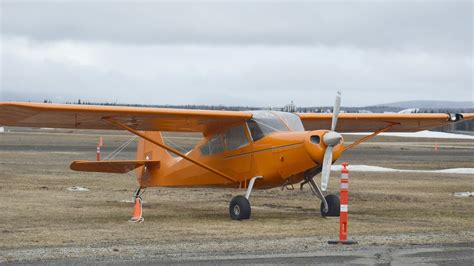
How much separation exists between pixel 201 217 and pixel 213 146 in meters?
1.98

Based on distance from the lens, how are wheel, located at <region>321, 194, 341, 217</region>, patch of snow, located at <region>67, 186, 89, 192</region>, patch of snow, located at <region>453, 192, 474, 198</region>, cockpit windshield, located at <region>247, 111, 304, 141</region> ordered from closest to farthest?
1. wheel, located at <region>321, 194, 341, 217</region>
2. cockpit windshield, located at <region>247, 111, 304, 141</region>
3. patch of snow, located at <region>453, 192, 474, 198</region>
4. patch of snow, located at <region>67, 186, 89, 192</region>

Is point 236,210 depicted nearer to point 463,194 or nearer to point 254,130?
point 254,130

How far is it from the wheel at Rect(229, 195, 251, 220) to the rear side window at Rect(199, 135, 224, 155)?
1851 mm

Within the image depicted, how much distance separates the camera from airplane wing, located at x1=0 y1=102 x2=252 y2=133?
16.0 meters

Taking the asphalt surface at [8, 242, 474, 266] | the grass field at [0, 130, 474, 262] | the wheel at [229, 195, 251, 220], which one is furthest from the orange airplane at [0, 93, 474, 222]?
the asphalt surface at [8, 242, 474, 266]

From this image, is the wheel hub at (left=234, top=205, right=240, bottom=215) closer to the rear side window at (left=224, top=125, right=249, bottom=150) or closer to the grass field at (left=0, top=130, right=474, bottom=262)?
the grass field at (left=0, top=130, right=474, bottom=262)

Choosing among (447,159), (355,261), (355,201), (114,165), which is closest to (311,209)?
(355,201)

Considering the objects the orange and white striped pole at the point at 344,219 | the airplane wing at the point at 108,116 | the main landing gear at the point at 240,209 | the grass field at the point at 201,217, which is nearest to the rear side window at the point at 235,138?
the airplane wing at the point at 108,116

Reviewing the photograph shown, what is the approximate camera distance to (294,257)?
11.1m

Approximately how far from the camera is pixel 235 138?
17938mm

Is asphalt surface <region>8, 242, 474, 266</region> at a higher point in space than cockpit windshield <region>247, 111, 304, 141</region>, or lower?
lower

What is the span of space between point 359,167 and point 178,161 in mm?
13794

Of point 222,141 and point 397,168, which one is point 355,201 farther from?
point 397,168

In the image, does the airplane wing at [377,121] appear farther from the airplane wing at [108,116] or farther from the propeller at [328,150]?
the propeller at [328,150]
